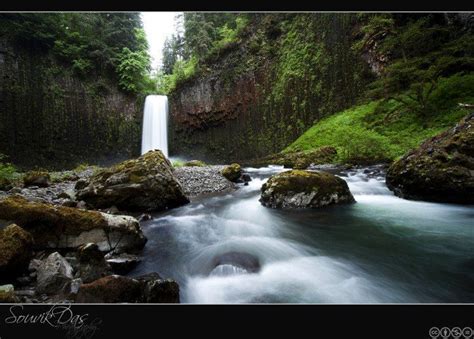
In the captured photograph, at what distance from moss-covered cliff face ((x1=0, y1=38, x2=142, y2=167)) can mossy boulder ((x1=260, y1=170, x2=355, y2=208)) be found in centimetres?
1150

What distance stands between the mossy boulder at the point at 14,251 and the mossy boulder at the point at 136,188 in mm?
2735

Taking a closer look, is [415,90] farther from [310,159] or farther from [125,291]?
[125,291]

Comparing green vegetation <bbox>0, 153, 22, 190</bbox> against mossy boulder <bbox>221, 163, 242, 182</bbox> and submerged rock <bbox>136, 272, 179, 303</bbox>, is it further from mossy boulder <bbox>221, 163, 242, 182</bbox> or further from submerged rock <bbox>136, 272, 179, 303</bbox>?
submerged rock <bbox>136, 272, 179, 303</bbox>

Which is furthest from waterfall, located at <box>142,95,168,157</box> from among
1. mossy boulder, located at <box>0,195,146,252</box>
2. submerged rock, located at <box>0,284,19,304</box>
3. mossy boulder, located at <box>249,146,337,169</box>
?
submerged rock, located at <box>0,284,19,304</box>

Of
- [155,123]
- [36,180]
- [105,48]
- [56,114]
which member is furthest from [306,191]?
[105,48]

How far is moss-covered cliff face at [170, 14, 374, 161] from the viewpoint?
16.4m

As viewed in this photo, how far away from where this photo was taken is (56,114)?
53.6ft

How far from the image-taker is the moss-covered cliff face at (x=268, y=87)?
16.4m

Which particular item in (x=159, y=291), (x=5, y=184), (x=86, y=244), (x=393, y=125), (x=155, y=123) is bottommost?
(x=5, y=184)

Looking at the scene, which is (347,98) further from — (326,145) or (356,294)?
(356,294)

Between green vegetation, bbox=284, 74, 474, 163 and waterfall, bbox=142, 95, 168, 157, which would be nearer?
green vegetation, bbox=284, 74, 474, 163

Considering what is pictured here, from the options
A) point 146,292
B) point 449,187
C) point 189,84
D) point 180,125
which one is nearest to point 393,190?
point 449,187

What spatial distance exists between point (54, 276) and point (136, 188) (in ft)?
10.4
